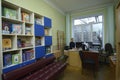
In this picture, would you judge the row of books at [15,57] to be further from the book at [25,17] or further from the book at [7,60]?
the book at [25,17]

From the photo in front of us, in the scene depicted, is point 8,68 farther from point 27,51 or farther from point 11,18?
point 11,18

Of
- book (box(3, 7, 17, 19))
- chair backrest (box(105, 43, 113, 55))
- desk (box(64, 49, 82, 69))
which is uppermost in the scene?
book (box(3, 7, 17, 19))

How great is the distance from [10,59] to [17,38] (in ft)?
1.96

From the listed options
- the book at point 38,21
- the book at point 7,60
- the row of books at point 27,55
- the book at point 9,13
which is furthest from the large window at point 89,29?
the book at point 7,60

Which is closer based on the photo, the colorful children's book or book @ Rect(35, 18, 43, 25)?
the colorful children's book

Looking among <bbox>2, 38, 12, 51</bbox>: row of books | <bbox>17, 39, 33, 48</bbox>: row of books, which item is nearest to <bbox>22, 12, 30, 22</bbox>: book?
<bbox>17, 39, 33, 48</bbox>: row of books

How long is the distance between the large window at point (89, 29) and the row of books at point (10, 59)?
4.34 metres

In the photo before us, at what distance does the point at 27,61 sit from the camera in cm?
255

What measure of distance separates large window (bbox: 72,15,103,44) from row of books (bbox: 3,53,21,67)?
4.34 meters

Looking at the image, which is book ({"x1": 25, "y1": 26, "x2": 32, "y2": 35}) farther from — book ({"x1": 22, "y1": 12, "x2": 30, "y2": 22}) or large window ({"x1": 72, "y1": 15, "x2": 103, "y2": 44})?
large window ({"x1": 72, "y1": 15, "x2": 103, "y2": 44})

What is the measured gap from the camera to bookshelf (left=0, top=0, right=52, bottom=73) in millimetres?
2037

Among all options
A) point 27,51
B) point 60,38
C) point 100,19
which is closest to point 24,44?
point 27,51

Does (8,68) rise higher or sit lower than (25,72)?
higher

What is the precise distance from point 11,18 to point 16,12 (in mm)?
303
